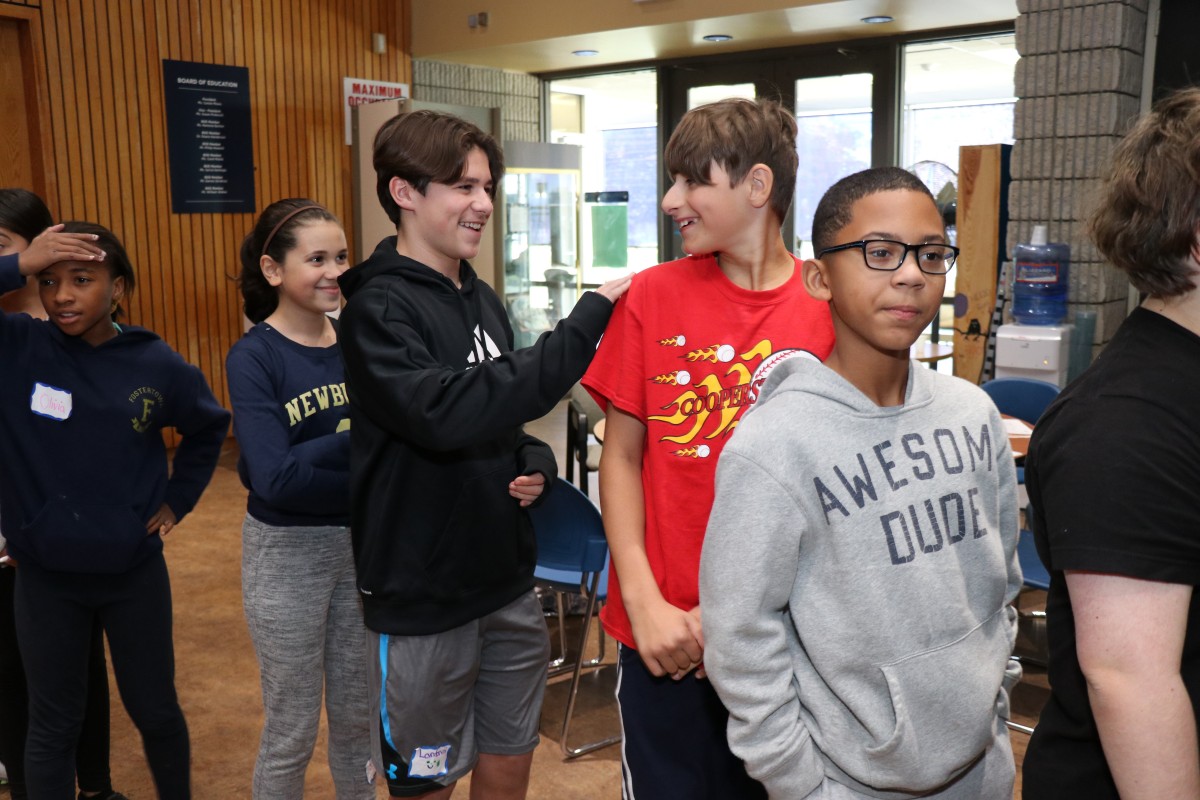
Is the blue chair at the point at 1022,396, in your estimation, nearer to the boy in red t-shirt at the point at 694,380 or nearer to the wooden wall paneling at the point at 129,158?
the boy in red t-shirt at the point at 694,380

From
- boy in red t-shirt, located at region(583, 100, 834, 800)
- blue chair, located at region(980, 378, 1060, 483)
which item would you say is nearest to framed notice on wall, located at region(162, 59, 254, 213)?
blue chair, located at region(980, 378, 1060, 483)

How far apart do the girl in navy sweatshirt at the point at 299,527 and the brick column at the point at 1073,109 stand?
13.8 feet

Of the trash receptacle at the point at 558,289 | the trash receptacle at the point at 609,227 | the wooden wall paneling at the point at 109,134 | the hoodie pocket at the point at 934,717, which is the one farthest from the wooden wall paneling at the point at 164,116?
the hoodie pocket at the point at 934,717

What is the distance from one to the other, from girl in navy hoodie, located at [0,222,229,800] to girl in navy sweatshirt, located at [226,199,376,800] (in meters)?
0.23

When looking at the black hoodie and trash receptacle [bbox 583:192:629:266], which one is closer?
the black hoodie

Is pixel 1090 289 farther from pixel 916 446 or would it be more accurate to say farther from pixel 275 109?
pixel 275 109

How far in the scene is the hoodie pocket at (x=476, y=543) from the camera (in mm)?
1661

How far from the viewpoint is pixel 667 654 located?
53.2 inches

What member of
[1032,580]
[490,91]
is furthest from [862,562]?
[490,91]

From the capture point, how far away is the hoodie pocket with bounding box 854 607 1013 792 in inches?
43.8

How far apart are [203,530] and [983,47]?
19.5 feet

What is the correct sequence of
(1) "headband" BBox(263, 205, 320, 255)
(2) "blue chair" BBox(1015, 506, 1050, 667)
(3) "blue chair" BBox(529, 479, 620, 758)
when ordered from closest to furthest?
(1) "headband" BBox(263, 205, 320, 255), (3) "blue chair" BBox(529, 479, 620, 758), (2) "blue chair" BBox(1015, 506, 1050, 667)

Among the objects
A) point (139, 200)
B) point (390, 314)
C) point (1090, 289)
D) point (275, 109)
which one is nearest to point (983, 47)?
point (1090, 289)

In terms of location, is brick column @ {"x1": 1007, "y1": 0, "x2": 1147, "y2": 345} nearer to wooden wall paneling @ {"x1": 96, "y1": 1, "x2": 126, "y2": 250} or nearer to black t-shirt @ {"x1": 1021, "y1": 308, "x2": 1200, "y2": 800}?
black t-shirt @ {"x1": 1021, "y1": 308, "x2": 1200, "y2": 800}
